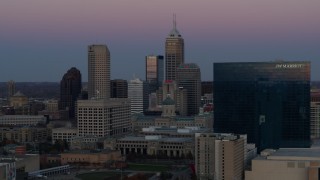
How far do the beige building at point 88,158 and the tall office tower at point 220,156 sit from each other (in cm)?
881

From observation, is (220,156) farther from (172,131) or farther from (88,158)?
(172,131)

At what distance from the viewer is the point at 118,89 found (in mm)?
78562

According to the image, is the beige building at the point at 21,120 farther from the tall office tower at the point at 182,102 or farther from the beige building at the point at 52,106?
the tall office tower at the point at 182,102

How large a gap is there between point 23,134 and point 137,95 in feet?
81.3

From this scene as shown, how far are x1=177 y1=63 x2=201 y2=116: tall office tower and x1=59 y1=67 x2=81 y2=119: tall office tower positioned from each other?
10985 mm

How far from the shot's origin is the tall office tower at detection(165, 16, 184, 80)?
8550cm

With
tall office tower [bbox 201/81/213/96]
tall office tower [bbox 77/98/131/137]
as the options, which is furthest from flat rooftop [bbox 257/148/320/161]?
tall office tower [bbox 201/81/213/96]

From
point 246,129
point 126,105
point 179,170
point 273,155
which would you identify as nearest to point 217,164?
point 273,155

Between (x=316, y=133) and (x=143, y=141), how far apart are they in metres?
13.4

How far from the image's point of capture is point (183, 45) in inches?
3410

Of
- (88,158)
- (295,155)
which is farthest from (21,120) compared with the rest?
(295,155)

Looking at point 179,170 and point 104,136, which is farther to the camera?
point 104,136

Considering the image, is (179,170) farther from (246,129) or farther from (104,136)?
(104,136)

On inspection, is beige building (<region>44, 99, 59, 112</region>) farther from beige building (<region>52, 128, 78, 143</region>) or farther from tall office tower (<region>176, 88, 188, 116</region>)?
beige building (<region>52, 128, 78, 143</region>)
